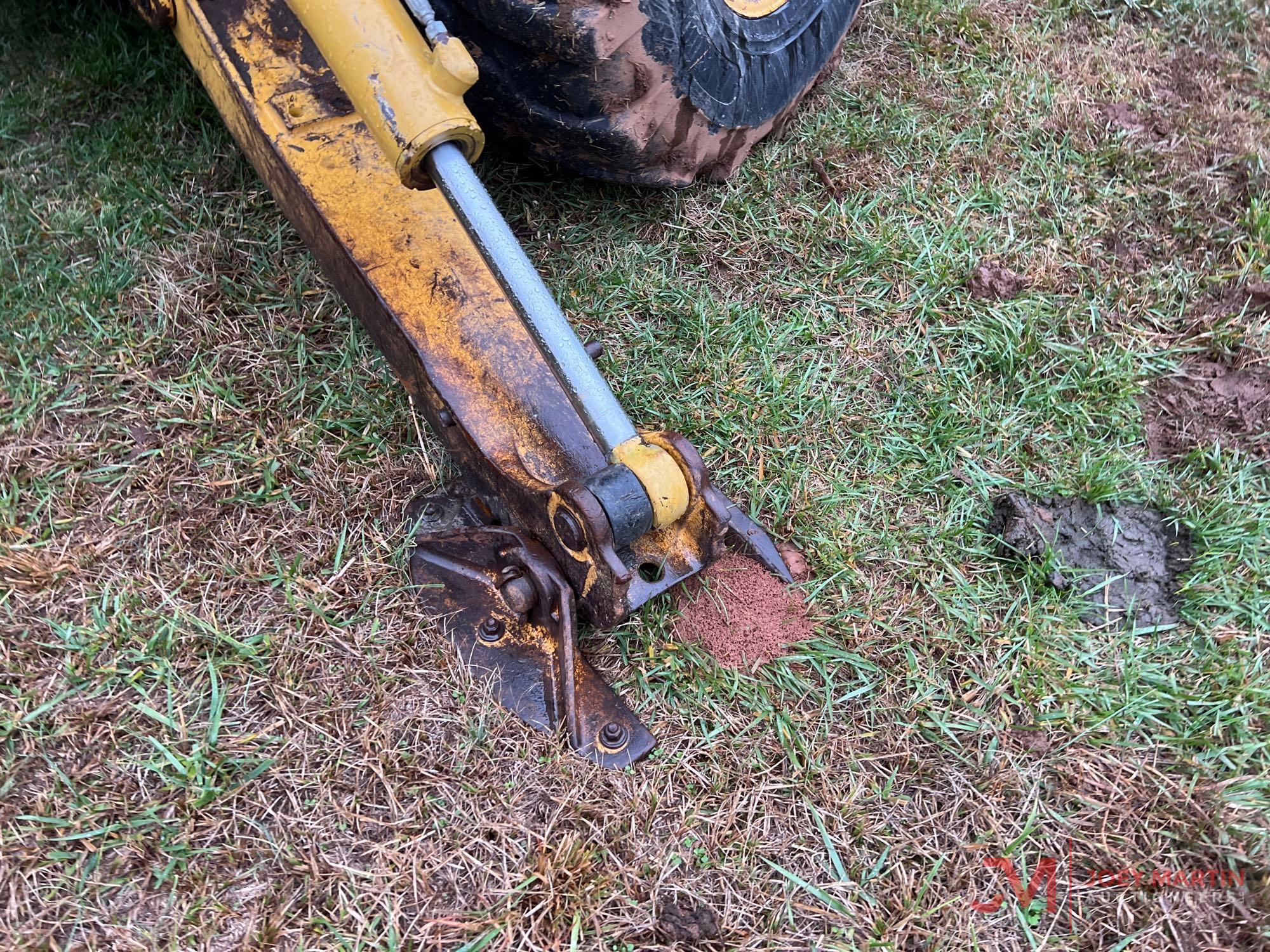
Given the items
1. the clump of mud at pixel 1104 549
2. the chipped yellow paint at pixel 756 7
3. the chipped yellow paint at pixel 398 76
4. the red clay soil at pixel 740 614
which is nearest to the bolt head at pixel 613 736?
the red clay soil at pixel 740 614

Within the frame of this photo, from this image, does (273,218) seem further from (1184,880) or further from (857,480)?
(1184,880)

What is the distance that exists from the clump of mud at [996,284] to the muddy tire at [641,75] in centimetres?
68

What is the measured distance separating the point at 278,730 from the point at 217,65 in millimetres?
1346

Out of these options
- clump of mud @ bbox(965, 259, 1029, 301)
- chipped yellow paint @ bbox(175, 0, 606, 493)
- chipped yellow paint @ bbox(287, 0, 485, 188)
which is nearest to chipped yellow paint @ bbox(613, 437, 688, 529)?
chipped yellow paint @ bbox(175, 0, 606, 493)

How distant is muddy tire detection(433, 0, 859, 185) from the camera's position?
174cm

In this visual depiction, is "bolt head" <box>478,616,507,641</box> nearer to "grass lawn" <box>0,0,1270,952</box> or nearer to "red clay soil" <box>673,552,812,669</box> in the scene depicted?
A: "grass lawn" <box>0,0,1270,952</box>

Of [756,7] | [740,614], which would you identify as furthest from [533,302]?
[756,7]

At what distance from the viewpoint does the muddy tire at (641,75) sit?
1.74 m

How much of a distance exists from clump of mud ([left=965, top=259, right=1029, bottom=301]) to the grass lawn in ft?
0.10

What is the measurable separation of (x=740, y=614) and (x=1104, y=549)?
2.70 feet

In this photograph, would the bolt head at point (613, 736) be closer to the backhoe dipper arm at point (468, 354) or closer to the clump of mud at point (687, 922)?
the backhoe dipper arm at point (468, 354)

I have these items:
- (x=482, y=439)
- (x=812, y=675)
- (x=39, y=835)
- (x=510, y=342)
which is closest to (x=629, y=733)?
(x=812, y=675)

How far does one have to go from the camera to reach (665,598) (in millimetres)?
1785

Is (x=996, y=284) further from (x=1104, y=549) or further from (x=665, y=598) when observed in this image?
(x=665, y=598)
